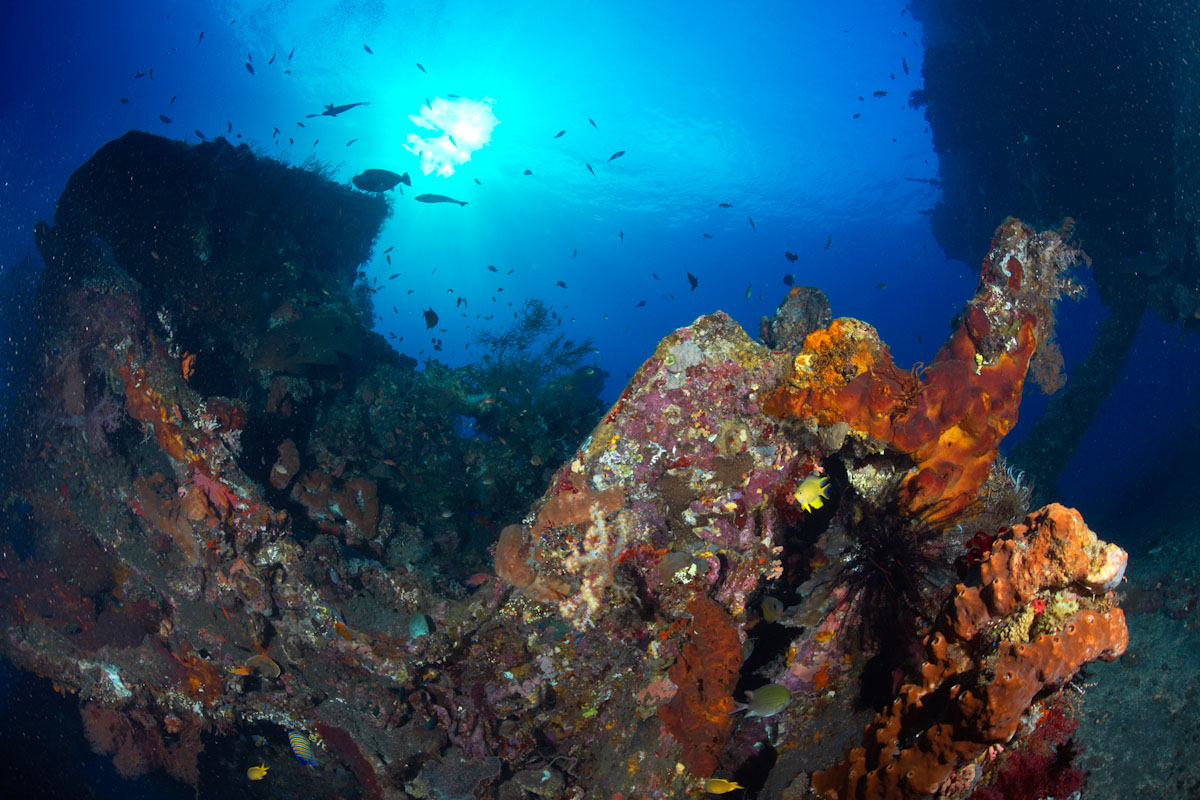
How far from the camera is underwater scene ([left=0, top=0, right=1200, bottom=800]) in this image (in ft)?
11.6

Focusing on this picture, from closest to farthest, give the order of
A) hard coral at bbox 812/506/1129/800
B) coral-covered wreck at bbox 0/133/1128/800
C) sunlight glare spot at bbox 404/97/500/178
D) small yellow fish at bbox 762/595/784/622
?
hard coral at bbox 812/506/1129/800
coral-covered wreck at bbox 0/133/1128/800
small yellow fish at bbox 762/595/784/622
sunlight glare spot at bbox 404/97/500/178

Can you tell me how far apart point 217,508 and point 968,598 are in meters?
6.91

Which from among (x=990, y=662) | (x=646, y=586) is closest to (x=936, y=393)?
(x=990, y=662)

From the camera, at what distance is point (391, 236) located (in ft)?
324

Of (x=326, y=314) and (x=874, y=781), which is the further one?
(x=326, y=314)

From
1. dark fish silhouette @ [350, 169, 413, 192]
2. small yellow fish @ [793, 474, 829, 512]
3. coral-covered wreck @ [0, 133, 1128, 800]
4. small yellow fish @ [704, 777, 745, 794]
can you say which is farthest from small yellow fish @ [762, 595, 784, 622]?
dark fish silhouette @ [350, 169, 413, 192]

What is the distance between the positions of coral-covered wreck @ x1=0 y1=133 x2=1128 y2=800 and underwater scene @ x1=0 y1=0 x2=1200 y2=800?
0.10 feet

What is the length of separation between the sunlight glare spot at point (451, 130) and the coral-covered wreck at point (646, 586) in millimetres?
35181

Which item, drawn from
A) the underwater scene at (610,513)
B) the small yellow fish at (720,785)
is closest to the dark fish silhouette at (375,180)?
the underwater scene at (610,513)

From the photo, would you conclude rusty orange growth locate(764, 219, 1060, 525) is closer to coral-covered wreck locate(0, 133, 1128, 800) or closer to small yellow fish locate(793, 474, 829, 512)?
coral-covered wreck locate(0, 133, 1128, 800)

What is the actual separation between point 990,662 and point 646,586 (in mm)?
1967

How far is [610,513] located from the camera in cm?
353

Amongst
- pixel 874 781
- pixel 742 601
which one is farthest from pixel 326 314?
pixel 874 781

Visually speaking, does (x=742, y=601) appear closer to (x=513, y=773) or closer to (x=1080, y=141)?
(x=513, y=773)
